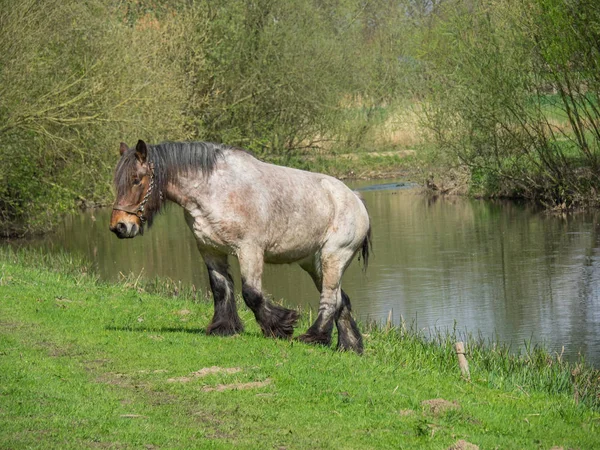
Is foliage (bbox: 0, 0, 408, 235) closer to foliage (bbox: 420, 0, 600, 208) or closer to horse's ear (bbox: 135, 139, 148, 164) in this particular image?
foliage (bbox: 420, 0, 600, 208)

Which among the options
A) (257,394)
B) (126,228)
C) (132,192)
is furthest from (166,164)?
(257,394)

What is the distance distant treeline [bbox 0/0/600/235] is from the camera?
25.8m

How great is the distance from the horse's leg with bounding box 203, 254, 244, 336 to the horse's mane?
855mm

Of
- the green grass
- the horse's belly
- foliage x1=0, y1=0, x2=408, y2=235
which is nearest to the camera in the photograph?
the green grass

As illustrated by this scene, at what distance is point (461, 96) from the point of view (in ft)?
110

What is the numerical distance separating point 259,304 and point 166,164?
180 centimetres

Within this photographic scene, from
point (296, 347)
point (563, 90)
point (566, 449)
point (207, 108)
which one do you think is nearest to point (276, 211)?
point (296, 347)

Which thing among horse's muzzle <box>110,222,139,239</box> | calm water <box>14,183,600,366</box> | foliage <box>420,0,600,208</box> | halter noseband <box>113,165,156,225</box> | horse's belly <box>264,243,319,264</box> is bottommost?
calm water <box>14,183,600,366</box>

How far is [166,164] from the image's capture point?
10.6m

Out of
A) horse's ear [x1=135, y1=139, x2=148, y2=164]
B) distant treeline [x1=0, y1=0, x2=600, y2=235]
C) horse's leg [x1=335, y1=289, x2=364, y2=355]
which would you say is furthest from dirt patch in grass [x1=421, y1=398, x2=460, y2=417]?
distant treeline [x1=0, y1=0, x2=600, y2=235]

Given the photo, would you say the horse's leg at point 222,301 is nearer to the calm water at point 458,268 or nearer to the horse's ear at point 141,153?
the horse's ear at point 141,153

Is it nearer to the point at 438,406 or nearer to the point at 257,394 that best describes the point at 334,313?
the point at 257,394

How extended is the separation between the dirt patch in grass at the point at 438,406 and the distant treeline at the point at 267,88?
18446 mm

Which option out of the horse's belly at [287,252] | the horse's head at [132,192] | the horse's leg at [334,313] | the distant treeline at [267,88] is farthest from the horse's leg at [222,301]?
the distant treeline at [267,88]
